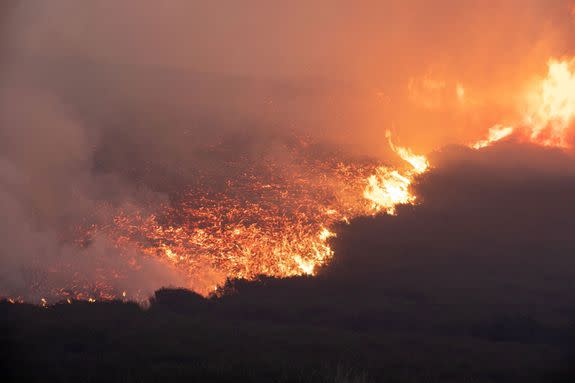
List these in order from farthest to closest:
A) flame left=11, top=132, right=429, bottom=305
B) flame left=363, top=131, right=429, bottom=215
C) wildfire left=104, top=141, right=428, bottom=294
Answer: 1. flame left=363, top=131, right=429, bottom=215
2. wildfire left=104, top=141, right=428, bottom=294
3. flame left=11, top=132, right=429, bottom=305

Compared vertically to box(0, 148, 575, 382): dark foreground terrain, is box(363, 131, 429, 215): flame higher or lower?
higher

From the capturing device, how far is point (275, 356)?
12453mm

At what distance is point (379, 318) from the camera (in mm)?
18781

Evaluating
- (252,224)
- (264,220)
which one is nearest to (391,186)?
(264,220)

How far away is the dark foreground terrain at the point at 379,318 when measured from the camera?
11555 mm

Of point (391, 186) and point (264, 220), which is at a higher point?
point (391, 186)

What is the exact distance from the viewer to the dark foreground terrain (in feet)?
37.9

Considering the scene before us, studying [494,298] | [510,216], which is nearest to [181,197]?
[494,298]

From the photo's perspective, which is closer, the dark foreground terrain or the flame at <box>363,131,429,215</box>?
the dark foreground terrain

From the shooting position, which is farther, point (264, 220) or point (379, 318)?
point (264, 220)

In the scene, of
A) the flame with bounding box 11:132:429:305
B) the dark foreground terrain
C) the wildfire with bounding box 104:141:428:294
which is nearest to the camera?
the dark foreground terrain

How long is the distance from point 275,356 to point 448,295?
1044 centimetres

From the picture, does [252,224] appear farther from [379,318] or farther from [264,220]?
[379,318]

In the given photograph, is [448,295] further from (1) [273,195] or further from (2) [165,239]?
(2) [165,239]
